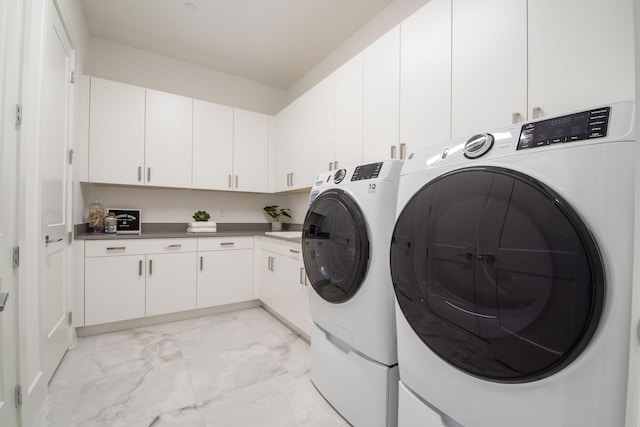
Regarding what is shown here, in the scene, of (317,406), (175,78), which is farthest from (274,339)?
(175,78)

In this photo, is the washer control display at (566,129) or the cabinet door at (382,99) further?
the cabinet door at (382,99)

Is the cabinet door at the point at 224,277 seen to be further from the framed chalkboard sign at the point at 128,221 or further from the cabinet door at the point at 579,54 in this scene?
the cabinet door at the point at 579,54

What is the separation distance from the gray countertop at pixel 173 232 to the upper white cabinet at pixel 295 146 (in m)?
0.60

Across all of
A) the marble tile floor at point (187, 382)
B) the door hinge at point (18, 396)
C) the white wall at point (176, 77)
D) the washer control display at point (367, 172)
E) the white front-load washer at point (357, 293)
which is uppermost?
the white wall at point (176, 77)

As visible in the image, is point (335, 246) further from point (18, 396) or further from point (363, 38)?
point (363, 38)

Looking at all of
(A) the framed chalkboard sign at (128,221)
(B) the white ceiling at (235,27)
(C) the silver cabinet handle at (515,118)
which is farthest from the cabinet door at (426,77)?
(A) the framed chalkboard sign at (128,221)

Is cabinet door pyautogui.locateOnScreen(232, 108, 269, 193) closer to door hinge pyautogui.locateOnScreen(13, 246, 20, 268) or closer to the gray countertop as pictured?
the gray countertop

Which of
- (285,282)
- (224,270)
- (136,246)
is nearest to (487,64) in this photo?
(285,282)

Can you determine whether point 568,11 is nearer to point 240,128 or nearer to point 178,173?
point 240,128

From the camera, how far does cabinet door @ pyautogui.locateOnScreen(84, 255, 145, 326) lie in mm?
2193

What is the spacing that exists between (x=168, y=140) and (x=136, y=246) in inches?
42.2

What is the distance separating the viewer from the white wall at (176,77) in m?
2.71

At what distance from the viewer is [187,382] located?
5.37 ft

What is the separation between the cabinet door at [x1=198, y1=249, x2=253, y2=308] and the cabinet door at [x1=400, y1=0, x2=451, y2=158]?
2006 millimetres
